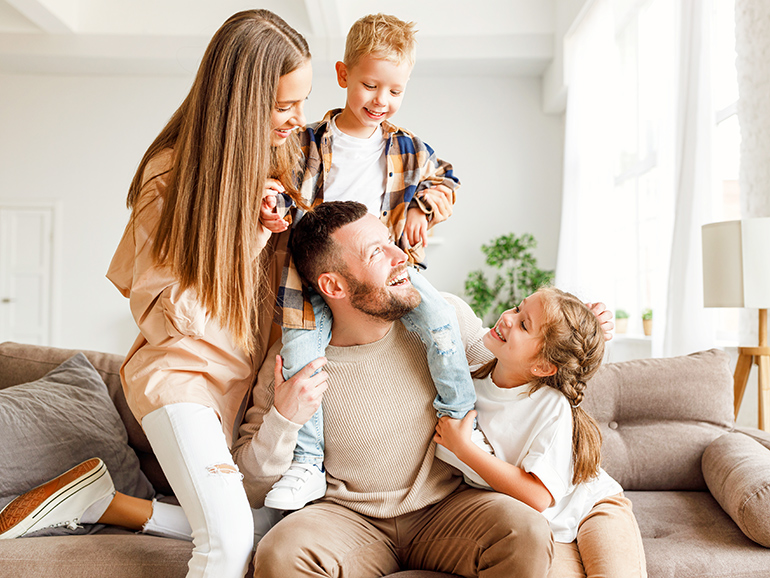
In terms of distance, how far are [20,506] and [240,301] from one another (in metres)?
0.91

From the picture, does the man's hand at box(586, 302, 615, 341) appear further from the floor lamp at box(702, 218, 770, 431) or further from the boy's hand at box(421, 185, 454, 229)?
the floor lamp at box(702, 218, 770, 431)

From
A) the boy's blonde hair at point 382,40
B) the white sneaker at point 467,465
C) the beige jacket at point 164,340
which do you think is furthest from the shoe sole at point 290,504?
the boy's blonde hair at point 382,40

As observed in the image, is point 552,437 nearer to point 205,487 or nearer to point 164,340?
point 205,487

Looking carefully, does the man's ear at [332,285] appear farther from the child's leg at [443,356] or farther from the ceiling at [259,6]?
the ceiling at [259,6]

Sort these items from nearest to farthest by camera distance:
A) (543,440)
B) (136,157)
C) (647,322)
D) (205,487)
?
1. (205,487)
2. (543,440)
3. (647,322)
4. (136,157)

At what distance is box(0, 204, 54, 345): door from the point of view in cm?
674

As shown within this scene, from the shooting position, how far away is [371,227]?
5.55 feet

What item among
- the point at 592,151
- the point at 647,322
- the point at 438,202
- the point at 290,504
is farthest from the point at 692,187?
the point at 290,504

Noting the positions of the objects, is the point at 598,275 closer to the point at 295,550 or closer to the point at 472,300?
the point at 472,300

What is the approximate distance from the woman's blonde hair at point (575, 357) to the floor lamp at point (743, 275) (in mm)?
1188

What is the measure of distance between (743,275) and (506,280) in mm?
3814

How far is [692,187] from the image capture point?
326 cm

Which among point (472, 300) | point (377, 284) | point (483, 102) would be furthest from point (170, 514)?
point (483, 102)

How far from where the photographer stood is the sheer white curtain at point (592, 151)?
4871 mm
